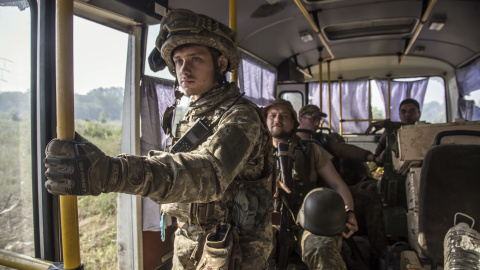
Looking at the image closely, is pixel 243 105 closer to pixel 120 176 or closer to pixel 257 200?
pixel 257 200

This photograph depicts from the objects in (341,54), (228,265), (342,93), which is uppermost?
(341,54)

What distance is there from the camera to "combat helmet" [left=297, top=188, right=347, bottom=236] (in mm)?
2090

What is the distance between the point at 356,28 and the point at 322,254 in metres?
3.59

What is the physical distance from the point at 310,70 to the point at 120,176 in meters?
6.06

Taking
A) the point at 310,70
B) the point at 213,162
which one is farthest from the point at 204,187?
the point at 310,70

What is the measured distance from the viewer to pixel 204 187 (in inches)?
38.4

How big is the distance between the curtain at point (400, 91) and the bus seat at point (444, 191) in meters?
5.61

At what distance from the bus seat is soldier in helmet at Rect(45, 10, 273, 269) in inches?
35.8

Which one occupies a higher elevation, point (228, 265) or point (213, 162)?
point (213, 162)

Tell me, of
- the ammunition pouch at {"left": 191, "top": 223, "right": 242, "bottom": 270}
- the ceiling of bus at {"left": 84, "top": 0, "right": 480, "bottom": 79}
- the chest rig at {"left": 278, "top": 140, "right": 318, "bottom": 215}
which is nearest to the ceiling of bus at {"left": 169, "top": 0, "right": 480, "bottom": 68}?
the ceiling of bus at {"left": 84, "top": 0, "right": 480, "bottom": 79}

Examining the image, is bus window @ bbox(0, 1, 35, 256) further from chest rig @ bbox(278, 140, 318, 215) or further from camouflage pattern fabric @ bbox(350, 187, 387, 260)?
camouflage pattern fabric @ bbox(350, 187, 387, 260)

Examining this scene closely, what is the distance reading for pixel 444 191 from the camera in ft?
5.64

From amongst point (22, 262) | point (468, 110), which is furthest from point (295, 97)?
point (22, 262)

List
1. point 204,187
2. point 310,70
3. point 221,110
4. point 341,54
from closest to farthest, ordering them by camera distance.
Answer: point 204,187, point 221,110, point 341,54, point 310,70
